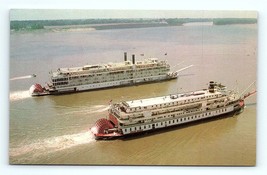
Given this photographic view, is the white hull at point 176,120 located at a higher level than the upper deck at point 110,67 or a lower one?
lower

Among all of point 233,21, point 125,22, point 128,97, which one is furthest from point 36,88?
point 233,21

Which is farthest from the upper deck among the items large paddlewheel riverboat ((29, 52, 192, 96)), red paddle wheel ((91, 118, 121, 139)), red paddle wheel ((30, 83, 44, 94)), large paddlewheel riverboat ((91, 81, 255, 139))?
red paddle wheel ((91, 118, 121, 139))

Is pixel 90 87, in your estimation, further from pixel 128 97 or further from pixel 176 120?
pixel 176 120

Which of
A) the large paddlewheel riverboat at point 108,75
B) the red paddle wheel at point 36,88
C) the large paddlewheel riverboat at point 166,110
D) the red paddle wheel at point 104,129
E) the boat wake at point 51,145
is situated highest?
the large paddlewheel riverboat at point 108,75

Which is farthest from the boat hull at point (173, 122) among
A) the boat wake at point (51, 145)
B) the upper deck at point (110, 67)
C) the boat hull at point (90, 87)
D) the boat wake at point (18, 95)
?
the boat wake at point (18, 95)

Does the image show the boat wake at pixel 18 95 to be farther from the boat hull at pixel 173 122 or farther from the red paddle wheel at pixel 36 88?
the boat hull at pixel 173 122

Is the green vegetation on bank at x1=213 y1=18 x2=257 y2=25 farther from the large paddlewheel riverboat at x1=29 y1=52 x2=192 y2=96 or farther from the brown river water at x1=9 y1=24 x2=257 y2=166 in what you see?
the large paddlewheel riverboat at x1=29 y1=52 x2=192 y2=96
